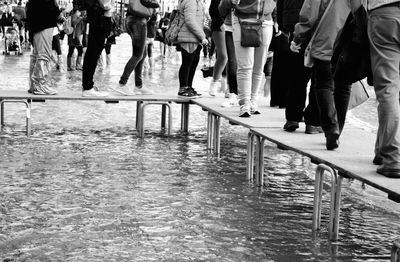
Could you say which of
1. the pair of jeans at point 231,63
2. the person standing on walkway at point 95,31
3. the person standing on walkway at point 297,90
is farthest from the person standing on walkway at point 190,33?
the person standing on walkway at point 297,90

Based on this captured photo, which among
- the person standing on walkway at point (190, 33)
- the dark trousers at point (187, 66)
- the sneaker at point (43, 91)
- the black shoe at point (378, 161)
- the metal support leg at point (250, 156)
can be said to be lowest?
the metal support leg at point (250, 156)

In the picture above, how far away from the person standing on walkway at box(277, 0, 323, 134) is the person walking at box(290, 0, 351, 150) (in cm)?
62

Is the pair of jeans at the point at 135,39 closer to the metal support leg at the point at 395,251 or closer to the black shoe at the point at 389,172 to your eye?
the black shoe at the point at 389,172

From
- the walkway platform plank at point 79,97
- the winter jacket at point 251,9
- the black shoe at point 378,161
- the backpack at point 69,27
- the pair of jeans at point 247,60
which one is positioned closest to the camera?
the black shoe at point 378,161

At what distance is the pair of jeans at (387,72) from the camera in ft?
21.2

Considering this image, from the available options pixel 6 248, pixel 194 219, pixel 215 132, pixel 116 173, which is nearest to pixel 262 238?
pixel 194 219

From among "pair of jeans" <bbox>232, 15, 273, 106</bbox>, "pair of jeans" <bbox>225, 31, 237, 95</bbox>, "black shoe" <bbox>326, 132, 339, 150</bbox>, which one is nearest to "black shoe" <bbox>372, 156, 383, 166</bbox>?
"black shoe" <bbox>326, 132, 339, 150</bbox>

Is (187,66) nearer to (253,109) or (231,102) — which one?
(231,102)

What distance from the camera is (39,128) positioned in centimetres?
1245

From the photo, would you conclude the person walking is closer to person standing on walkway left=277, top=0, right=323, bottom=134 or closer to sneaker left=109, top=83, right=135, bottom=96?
person standing on walkway left=277, top=0, right=323, bottom=134

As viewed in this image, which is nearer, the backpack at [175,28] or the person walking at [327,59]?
the person walking at [327,59]

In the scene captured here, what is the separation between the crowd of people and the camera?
6.52m

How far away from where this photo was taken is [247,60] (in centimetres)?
995

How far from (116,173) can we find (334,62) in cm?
282
